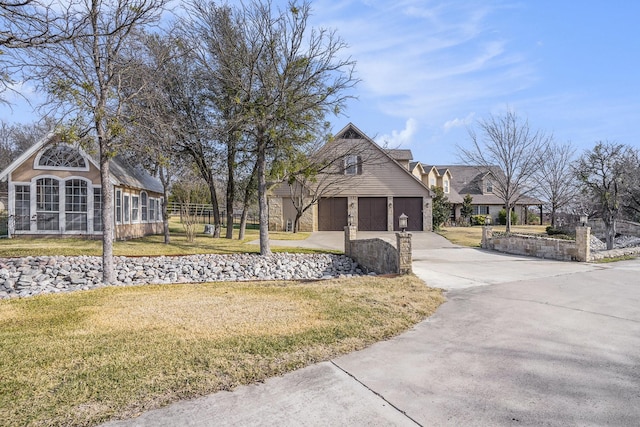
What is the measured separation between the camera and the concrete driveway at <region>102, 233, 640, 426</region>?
321 cm

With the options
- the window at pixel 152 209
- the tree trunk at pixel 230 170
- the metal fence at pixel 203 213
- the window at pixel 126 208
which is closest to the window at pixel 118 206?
the window at pixel 126 208

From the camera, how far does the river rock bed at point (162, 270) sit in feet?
35.3

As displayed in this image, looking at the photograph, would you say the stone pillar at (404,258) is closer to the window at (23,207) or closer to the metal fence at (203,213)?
the metal fence at (203,213)

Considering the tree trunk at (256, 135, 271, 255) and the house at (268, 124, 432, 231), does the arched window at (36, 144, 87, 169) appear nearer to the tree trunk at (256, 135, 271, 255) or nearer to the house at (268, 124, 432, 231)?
the tree trunk at (256, 135, 271, 255)

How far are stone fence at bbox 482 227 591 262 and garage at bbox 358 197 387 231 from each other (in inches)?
373

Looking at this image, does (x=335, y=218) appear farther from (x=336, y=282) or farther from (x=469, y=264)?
(x=336, y=282)

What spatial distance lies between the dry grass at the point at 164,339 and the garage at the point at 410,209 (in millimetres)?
18722

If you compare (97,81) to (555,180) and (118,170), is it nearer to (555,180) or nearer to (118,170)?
(118,170)

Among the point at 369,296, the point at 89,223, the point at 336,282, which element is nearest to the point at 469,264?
the point at 336,282

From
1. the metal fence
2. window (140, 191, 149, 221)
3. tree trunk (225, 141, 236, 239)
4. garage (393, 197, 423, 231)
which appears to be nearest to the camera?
tree trunk (225, 141, 236, 239)

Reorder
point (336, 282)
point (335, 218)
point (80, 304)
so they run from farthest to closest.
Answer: point (335, 218) < point (336, 282) < point (80, 304)

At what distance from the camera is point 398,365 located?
4266mm

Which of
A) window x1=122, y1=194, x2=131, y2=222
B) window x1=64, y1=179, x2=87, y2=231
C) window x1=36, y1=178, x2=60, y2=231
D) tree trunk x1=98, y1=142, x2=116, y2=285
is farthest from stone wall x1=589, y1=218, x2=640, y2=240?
window x1=36, y1=178, x2=60, y2=231

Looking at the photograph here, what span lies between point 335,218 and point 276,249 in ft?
37.2
